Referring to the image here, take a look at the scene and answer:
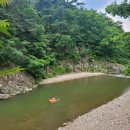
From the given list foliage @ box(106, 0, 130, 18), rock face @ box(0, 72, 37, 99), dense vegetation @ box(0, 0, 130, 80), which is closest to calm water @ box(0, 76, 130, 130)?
rock face @ box(0, 72, 37, 99)

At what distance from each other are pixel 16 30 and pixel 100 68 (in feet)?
Answer: 61.9

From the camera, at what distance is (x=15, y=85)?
2592 cm

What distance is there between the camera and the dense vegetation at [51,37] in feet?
94.4

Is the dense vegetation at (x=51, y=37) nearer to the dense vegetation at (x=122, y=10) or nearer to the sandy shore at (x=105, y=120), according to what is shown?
the dense vegetation at (x=122, y=10)

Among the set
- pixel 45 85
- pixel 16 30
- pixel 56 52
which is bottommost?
pixel 45 85

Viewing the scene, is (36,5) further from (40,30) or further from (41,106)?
(41,106)

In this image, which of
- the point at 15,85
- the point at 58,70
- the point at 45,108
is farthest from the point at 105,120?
the point at 58,70

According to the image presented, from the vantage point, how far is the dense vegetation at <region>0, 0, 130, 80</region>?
28.8m

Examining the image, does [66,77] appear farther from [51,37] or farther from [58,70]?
[51,37]

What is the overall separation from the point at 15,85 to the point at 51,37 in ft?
48.1

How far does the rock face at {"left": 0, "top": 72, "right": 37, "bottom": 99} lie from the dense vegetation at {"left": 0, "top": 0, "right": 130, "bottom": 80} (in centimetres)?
119

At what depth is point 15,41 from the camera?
29031 millimetres

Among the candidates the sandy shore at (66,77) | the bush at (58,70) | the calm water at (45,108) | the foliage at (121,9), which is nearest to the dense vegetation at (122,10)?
the foliage at (121,9)

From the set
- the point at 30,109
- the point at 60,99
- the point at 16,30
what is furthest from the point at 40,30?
the point at 30,109
